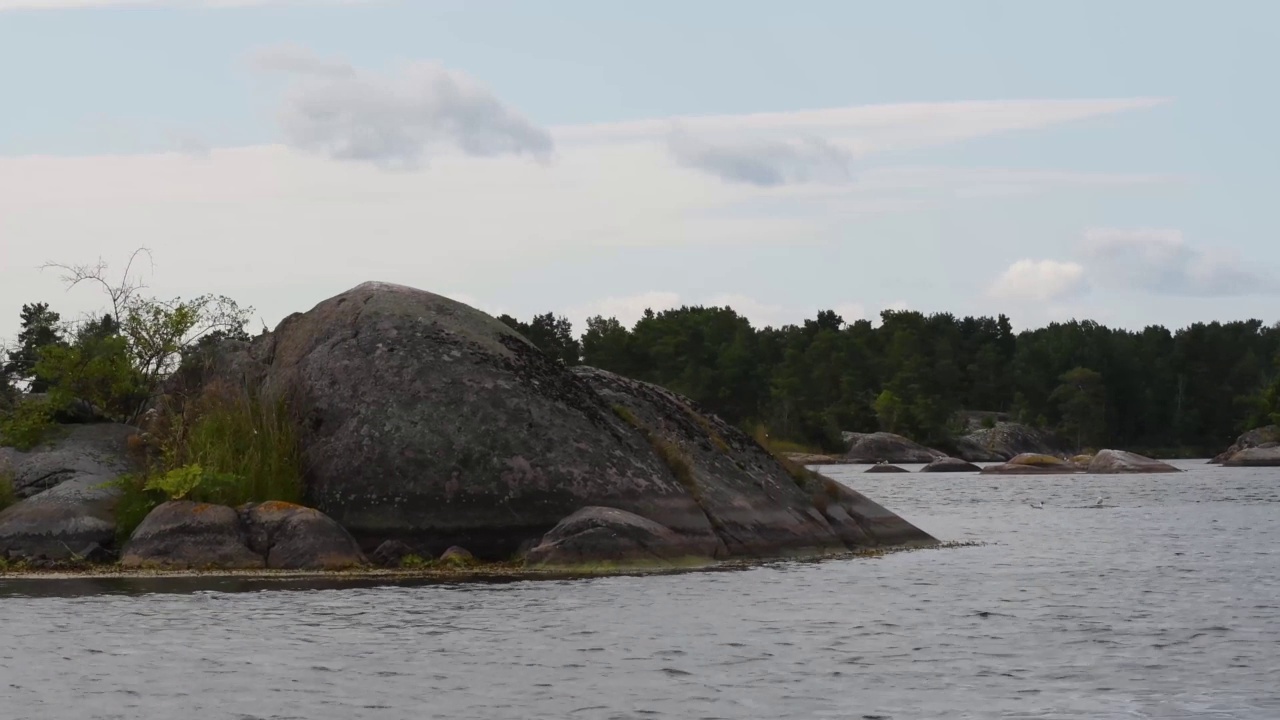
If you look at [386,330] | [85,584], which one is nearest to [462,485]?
[386,330]

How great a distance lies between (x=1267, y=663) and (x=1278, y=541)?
2054 centimetres

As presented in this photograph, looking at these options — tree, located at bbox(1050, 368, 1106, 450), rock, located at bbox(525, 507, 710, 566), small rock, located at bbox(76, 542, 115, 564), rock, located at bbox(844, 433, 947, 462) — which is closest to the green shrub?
small rock, located at bbox(76, 542, 115, 564)

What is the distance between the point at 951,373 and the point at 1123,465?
228 feet

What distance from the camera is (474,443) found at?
25078mm

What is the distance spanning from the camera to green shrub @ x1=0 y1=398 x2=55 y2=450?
89.5 ft

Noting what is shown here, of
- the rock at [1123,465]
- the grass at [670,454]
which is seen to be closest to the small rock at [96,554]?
the grass at [670,454]

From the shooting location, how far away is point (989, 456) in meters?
152

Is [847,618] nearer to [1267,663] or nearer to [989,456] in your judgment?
[1267,663]

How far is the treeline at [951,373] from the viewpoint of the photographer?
560ft

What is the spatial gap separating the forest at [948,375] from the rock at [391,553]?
130 metres

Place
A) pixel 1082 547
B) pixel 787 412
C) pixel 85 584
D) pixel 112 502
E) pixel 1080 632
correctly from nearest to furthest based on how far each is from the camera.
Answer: pixel 1080 632 → pixel 85 584 → pixel 112 502 → pixel 1082 547 → pixel 787 412

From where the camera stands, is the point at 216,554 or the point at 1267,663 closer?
the point at 1267,663

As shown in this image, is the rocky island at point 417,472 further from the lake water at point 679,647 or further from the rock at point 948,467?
the rock at point 948,467

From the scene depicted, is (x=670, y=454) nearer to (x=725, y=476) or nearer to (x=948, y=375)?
(x=725, y=476)
